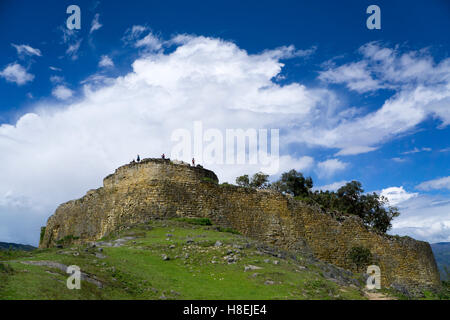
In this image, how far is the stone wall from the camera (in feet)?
76.9

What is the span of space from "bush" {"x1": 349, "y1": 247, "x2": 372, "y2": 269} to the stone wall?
1.88 feet

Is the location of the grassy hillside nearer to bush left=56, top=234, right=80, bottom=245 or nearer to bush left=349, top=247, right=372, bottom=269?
bush left=349, top=247, right=372, bottom=269

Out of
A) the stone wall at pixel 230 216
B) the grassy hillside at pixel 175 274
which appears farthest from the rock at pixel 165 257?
the stone wall at pixel 230 216

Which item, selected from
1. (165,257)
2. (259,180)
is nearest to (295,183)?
(259,180)

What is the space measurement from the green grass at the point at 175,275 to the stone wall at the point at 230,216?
25.2 feet

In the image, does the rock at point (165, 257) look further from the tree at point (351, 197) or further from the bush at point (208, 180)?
the tree at point (351, 197)

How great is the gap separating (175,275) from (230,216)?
46.3 feet

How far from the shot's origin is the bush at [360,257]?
2838 centimetres

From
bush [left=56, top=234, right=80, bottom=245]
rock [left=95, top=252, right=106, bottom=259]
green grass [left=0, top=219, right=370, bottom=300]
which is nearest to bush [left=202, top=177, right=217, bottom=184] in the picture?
green grass [left=0, top=219, right=370, bottom=300]

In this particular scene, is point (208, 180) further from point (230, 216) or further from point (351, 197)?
point (351, 197)
